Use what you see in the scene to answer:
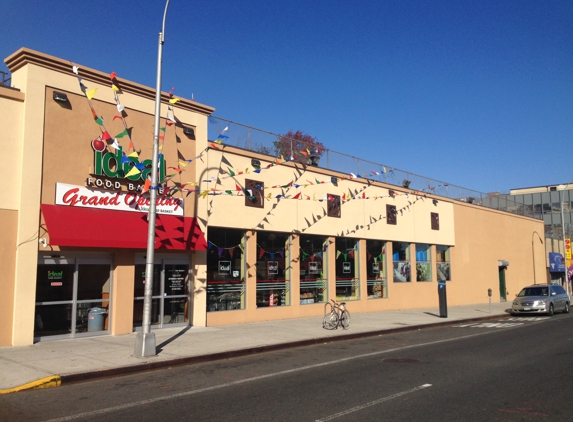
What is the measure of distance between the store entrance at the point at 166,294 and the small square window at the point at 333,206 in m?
8.24

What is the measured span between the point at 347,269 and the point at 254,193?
7.45 meters

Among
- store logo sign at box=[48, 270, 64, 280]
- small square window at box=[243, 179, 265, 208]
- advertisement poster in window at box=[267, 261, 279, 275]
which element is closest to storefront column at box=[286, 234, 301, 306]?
advertisement poster in window at box=[267, 261, 279, 275]

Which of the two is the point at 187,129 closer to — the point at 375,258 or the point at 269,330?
the point at 269,330

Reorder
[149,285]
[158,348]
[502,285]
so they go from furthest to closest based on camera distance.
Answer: [502,285] → [158,348] → [149,285]

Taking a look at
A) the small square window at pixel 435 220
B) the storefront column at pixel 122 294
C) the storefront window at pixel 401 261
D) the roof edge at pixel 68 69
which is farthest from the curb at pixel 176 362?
the small square window at pixel 435 220

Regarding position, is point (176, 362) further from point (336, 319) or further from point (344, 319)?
point (344, 319)

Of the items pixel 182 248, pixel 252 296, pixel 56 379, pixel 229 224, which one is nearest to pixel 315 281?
pixel 252 296

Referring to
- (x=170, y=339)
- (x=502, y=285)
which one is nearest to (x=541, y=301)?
(x=502, y=285)

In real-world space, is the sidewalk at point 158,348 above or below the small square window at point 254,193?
below

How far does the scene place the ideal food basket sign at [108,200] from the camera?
47.8 feet

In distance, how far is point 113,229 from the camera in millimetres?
15234

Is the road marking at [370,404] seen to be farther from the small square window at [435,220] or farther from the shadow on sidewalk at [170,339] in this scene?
the small square window at [435,220]

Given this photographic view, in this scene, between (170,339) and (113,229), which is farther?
(113,229)

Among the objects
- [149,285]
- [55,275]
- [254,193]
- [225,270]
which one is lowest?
[149,285]
